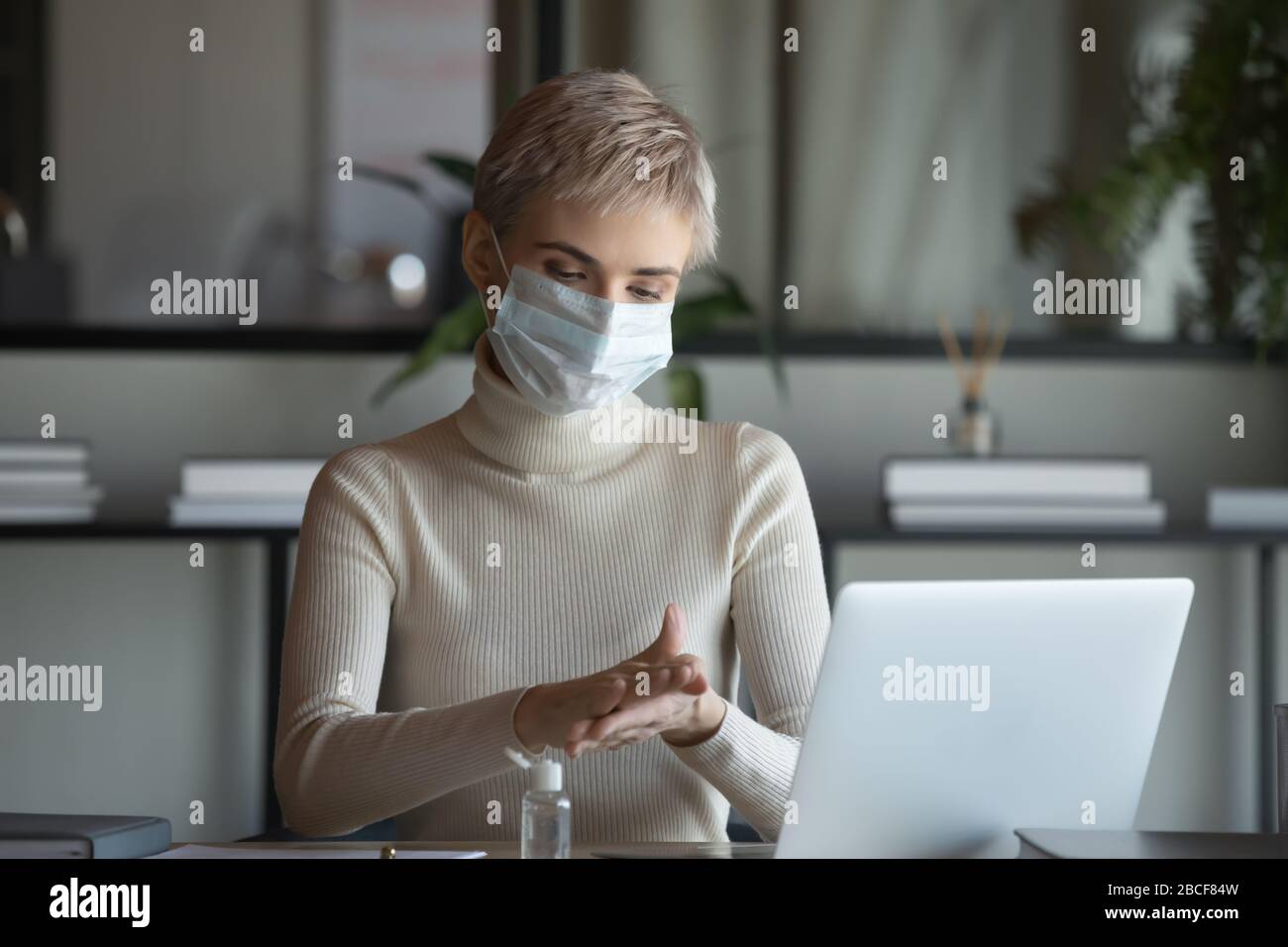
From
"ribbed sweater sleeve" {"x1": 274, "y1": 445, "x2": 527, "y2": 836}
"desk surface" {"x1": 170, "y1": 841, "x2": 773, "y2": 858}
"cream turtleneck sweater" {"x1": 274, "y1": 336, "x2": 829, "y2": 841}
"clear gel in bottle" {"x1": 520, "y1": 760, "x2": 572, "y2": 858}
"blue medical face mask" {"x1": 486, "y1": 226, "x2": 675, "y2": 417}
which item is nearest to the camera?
"clear gel in bottle" {"x1": 520, "y1": 760, "x2": 572, "y2": 858}

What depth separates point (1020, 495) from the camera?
2.52 m

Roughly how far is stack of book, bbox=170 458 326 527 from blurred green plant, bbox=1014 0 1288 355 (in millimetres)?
1517

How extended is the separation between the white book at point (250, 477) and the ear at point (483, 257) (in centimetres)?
96

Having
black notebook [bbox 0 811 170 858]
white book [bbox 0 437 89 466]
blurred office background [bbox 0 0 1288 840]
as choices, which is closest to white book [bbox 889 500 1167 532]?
blurred office background [bbox 0 0 1288 840]

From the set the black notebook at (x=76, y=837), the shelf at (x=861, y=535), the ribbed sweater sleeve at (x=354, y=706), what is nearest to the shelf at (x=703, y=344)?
the shelf at (x=861, y=535)

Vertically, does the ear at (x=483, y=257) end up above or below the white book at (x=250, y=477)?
above

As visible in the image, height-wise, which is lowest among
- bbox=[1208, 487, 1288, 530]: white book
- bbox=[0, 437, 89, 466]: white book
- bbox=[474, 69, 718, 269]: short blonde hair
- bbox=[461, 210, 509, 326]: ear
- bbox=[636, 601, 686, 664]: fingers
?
→ bbox=[1208, 487, 1288, 530]: white book

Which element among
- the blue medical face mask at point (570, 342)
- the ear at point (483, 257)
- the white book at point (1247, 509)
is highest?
the ear at point (483, 257)

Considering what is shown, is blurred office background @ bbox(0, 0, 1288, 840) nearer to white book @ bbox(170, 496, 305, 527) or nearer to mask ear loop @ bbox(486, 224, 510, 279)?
white book @ bbox(170, 496, 305, 527)

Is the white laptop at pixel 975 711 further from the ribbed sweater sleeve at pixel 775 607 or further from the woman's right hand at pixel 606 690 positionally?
the ribbed sweater sleeve at pixel 775 607

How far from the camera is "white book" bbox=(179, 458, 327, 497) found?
8.13 ft

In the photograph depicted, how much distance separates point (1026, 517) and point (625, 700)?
5.25 feet

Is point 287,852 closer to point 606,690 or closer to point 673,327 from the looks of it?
point 606,690

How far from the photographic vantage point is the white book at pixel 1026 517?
2518mm
